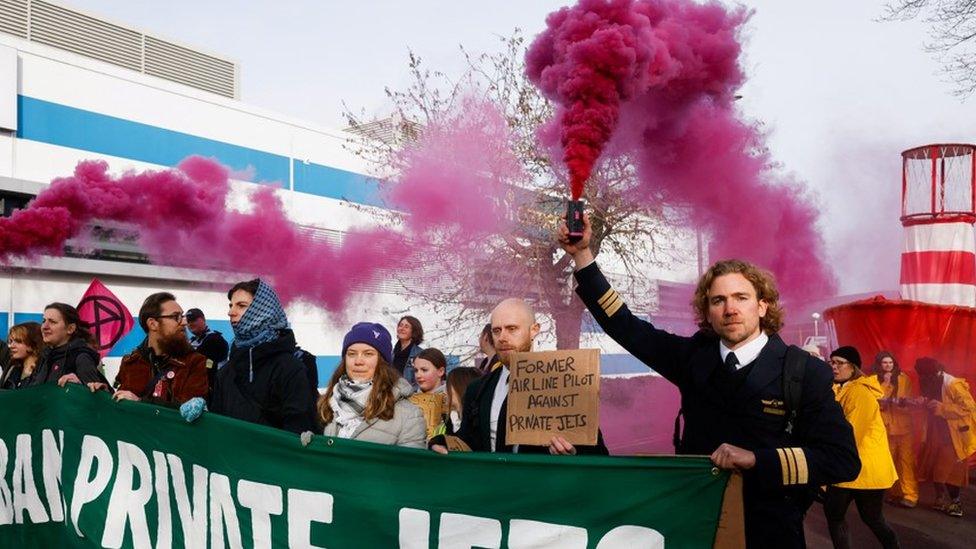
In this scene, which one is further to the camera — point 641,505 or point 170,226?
point 170,226

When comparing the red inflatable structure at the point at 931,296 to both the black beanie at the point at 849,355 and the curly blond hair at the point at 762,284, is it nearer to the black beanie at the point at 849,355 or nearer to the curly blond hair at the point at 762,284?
the black beanie at the point at 849,355

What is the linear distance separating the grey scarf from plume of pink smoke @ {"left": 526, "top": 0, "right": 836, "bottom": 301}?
8.44 metres

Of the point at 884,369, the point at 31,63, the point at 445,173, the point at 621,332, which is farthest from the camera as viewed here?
the point at 445,173

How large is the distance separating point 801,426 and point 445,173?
14949mm

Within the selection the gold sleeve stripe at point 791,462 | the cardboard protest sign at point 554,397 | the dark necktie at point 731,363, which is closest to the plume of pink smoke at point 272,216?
the cardboard protest sign at point 554,397

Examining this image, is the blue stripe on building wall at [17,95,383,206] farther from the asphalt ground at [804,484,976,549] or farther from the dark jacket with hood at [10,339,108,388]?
the asphalt ground at [804,484,976,549]

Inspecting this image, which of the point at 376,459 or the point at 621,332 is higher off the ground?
the point at 621,332

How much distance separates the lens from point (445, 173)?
17.3 metres

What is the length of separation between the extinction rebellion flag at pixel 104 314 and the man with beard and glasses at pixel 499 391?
363 inches

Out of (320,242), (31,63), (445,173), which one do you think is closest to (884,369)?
(445,173)

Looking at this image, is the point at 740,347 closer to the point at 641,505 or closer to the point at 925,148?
the point at 641,505

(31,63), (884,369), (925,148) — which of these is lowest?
(884,369)

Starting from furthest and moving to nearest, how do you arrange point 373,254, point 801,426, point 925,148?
point 373,254 → point 925,148 → point 801,426

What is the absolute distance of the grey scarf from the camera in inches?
155
